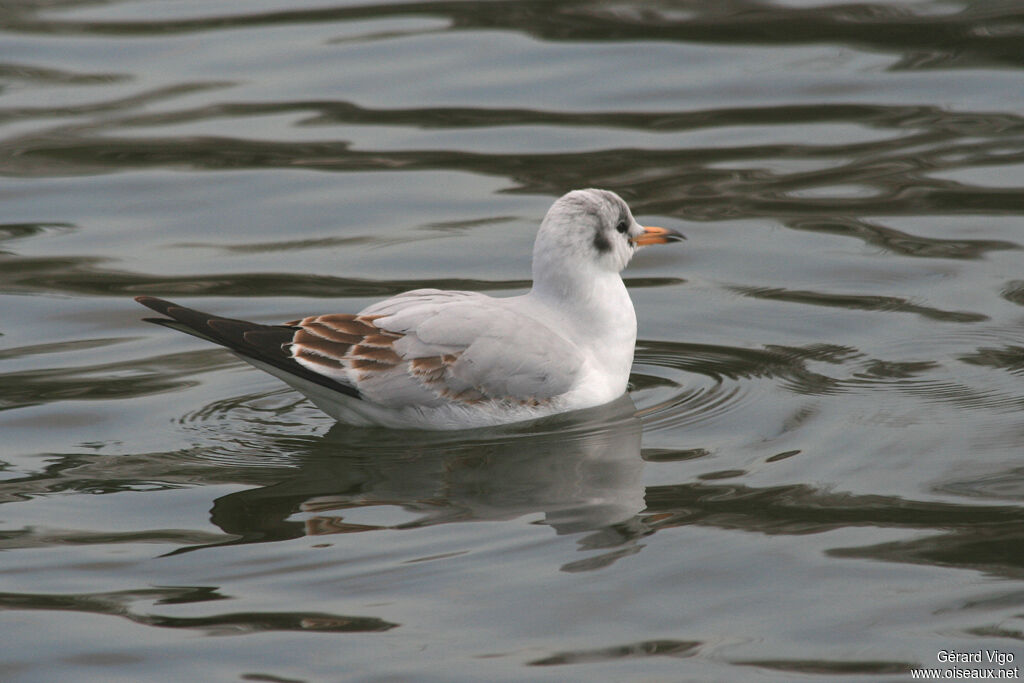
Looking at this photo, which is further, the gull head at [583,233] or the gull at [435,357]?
the gull head at [583,233]

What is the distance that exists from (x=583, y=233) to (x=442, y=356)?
108 centimetres

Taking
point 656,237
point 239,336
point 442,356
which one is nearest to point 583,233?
point 656,237

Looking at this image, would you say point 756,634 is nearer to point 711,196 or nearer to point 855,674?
point 855,674

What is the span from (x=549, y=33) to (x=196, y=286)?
220 inches

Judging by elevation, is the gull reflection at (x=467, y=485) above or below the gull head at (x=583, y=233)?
below

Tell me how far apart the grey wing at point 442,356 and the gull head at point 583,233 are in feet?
1.73

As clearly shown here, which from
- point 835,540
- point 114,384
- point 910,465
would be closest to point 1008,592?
point 835,540

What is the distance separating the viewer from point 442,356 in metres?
7.73

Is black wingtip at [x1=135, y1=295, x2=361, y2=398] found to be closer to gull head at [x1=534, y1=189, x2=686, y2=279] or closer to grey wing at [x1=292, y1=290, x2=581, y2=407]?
grey wing at [x1=292, y1=290, x2=581, y2=407]

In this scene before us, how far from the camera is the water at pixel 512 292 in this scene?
586 cm

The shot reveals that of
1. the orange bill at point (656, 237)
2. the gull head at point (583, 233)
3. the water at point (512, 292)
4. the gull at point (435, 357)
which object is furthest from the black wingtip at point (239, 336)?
the orange bill at point (656, 237)

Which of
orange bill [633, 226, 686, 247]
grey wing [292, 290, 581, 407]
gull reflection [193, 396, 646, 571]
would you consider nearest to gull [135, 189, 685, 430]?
grey wing [292, 290, 581, 407]

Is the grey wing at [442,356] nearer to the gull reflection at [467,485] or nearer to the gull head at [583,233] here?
the gull reflection at [467,485]

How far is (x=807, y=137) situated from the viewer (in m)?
12.2
